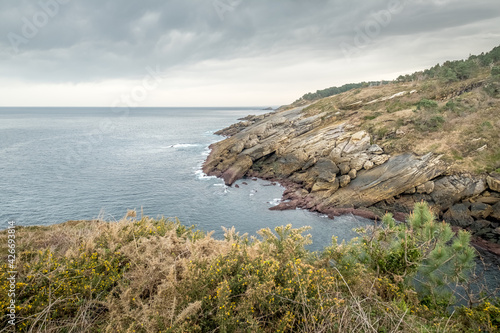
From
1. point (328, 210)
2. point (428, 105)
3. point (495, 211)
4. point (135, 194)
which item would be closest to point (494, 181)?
point (495, 211)

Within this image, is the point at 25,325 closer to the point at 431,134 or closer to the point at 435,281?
the point at 435,281

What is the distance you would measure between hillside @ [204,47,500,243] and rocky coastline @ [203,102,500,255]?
117 millimetres

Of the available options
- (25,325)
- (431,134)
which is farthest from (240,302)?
(431,134)

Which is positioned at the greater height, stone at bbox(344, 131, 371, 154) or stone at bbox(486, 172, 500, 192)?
stone at bbox(344, 131, 371, 154)

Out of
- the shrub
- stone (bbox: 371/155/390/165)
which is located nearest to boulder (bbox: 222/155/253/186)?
stone (bbox: 371/155/390/165)

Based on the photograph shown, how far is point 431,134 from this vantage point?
123 ft

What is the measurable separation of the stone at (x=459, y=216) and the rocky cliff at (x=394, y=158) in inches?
3.6

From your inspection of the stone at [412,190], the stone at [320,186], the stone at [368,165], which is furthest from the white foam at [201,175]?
the stone at [412,190]

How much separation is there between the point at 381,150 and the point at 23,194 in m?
54.7

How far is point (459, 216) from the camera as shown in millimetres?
28922

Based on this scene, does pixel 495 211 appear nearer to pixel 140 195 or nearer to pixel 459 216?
pixel 459 216

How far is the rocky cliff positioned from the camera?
30172mm

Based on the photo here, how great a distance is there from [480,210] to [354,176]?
46.9 ft

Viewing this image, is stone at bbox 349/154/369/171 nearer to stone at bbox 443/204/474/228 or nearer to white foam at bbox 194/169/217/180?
Result: stone at bbox 443/204/474/228
